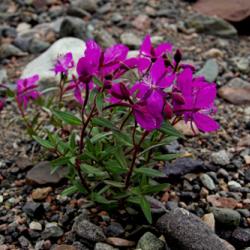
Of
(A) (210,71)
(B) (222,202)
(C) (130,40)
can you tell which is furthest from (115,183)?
(C) (130,40)

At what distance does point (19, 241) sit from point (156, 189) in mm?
663

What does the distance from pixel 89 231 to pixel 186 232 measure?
16.4 inches

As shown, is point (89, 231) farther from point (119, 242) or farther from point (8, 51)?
point (8, 51)

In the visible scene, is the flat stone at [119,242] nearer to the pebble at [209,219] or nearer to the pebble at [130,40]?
the pebble at [209,219]

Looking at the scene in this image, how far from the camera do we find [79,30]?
3.94 meters

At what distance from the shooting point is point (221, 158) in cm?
269

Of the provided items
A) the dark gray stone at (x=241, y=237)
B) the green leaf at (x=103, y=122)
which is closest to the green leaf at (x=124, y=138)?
the green leaf at (x=103, y=122)

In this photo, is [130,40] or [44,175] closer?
[44,175]

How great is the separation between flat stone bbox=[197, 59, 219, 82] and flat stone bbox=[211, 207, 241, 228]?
4.29 feet

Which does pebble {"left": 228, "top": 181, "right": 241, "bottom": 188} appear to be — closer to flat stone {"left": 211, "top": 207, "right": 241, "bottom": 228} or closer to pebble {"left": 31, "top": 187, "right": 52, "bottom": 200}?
flat stone {"left": 211, "top": 207, "right": 241, "bottom": 228}

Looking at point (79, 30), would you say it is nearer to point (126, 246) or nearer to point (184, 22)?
point (184, 22)

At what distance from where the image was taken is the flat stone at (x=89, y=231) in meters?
2.19

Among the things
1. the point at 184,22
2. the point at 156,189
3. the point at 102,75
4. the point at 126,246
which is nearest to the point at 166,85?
the point at 102,75

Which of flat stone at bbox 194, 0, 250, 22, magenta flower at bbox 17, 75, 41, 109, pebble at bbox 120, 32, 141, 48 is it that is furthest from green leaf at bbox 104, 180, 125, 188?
flat stone at bbox 194, 0, 250, 22
